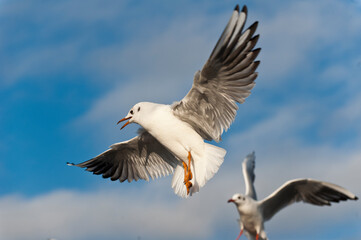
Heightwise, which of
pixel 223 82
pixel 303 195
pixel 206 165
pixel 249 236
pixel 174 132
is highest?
pixel 223 82

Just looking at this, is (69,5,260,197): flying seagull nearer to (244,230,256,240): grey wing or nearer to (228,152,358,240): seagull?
(228,152,358,240): seagull

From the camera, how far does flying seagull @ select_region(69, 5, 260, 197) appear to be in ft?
17.9

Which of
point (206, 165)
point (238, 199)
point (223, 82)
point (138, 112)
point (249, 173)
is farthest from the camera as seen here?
point (249, 173)

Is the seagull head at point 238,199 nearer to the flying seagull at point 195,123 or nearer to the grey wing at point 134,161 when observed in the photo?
the flying seagull at point 195,123

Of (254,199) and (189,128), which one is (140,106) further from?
(254,199)

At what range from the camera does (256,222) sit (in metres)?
5.78

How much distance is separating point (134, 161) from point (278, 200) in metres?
2.64

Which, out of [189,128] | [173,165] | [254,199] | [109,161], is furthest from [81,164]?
[254,199]

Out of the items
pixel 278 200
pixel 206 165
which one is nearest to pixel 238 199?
pixel 278 200

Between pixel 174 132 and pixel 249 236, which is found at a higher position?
pixel 174 132

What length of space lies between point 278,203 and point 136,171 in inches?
105

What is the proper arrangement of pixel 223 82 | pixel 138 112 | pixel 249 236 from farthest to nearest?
1. pixel 138 112
2. pixel 249 236
3. pixel 223 82

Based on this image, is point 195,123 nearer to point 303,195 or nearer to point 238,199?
point 238,199

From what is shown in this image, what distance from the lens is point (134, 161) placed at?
7758 millimetres
